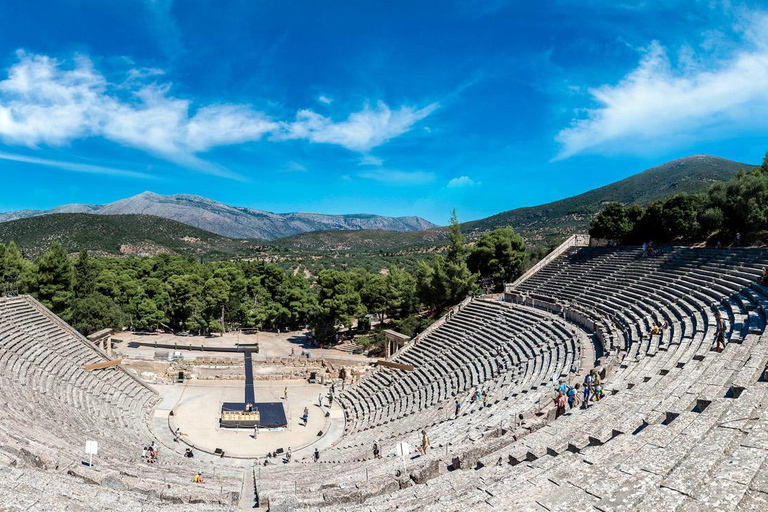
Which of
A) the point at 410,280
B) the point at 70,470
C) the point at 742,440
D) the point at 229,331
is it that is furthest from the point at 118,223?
the point at 742,440

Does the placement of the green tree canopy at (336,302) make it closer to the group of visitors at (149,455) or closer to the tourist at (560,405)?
the group of visitors at (149,455)

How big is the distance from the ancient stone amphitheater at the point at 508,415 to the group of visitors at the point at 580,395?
0.33m

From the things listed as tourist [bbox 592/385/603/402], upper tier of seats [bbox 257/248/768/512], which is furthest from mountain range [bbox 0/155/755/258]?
tourist [bbox 592/385/603/402]

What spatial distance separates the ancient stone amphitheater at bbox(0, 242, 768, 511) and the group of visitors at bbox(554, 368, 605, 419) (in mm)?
331

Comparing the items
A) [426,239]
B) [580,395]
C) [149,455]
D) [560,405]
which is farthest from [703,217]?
[426,239]

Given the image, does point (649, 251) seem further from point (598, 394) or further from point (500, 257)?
point (598, 394)

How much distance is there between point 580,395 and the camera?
14.0 m

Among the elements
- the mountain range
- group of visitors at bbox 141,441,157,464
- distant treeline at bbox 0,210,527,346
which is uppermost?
the mountain range

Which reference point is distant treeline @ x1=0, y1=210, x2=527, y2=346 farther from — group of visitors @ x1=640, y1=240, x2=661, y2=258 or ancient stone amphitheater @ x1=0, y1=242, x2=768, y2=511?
group of visitors @ x1=640, y1=240, x2=661, y2=258

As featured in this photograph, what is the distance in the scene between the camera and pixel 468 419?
15195 millimetres

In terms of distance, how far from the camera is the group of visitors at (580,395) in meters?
12.6

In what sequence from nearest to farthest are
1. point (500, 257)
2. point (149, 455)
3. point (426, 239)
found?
point (149, 455), point (500, 257), point (426, 239)

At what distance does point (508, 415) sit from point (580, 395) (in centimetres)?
246

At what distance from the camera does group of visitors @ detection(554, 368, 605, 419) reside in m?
12.6
